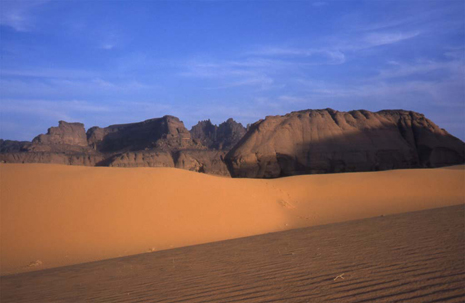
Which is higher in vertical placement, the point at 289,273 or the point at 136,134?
the point at 136,134

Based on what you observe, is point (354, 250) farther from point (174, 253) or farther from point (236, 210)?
point (236, 210)

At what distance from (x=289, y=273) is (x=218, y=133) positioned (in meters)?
88.4

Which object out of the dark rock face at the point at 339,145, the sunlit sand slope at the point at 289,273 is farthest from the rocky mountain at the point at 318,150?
the sunlit sand slope at the point at 289,273

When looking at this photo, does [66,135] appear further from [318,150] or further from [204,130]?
[318,150]

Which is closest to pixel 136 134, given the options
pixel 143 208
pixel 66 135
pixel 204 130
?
pixel 66 135

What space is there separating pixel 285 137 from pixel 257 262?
40.7m

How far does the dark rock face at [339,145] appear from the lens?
43.2 metres

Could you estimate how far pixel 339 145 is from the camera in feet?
145

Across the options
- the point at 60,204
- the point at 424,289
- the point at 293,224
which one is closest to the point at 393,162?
the point at 293,224

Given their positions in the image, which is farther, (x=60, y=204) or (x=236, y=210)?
(x=236, y=210)

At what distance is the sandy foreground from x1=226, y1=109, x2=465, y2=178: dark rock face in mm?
25973

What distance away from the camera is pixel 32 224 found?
9.64 m

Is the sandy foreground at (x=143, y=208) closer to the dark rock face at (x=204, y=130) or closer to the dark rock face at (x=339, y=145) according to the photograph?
the dark rock face at (x=339, y=145)

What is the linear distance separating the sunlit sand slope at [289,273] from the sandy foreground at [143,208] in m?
2.04
